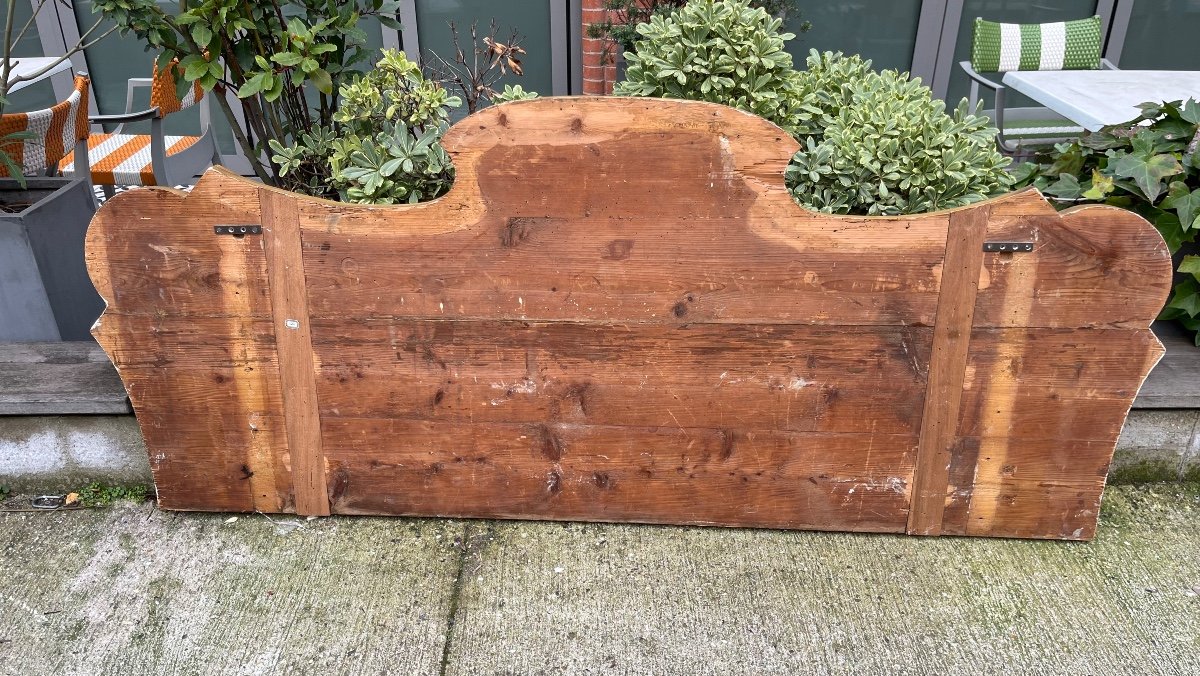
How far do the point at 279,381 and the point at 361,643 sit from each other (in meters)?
0.77

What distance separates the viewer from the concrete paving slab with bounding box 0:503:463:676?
2215 millimetres

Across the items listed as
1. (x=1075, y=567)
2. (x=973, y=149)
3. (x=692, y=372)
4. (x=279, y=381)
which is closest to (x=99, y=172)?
(x=279, y=381)

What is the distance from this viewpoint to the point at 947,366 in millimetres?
2410

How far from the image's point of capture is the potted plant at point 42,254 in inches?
118

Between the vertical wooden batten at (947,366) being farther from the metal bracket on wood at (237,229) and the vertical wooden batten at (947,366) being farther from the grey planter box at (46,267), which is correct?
the grey planter box at (46,267)

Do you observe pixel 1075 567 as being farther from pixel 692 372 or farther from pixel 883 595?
pixel 692 372

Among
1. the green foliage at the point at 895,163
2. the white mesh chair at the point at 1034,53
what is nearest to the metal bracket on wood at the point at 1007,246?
the green foliage at the point at 895,163

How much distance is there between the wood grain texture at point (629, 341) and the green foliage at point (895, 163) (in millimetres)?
184

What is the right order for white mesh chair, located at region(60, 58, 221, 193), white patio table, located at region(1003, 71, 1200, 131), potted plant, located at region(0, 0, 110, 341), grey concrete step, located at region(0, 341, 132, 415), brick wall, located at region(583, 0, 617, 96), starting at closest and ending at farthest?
grey concrete step, located at region(0, 341, 132, 415) → potted plant, located at region(0, 0, 110, 341) → white patio table, located at region(1003, 71, 1200, 131) → white mesh chair, located at region(60, 58, 221, 193) → brick wall, located at region(583, 0, 617, 96)

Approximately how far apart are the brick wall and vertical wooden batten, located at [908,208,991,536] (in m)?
3.39

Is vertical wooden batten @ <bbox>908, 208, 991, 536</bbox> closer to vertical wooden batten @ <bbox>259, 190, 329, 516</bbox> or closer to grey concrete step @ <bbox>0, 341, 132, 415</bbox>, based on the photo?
vertical wooden batten @ <bbox>259, 190, 329, 516</bbox>

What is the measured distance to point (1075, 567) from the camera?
251 cm

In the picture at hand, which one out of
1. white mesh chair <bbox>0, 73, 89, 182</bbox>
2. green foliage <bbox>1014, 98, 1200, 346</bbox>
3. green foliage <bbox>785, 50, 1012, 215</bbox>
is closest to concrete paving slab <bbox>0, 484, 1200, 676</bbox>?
green foliage <bbox>1014, 98, 1200, 346</bbox>

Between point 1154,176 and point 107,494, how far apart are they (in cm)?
339
